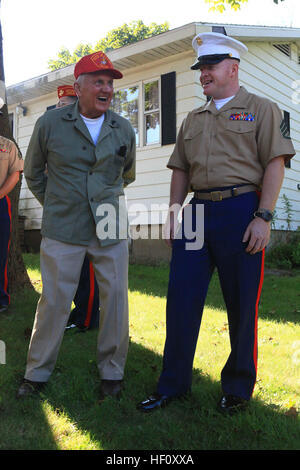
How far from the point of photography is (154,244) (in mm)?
10219

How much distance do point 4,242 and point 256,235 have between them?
11.2ft

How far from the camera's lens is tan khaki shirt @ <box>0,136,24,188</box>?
5090 mm

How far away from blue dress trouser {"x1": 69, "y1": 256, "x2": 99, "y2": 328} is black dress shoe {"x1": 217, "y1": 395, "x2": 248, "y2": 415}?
6.65 ft

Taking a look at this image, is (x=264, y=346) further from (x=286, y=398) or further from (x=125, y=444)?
(x=125, y=444)

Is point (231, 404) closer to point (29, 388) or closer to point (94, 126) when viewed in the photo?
point (29, 388)

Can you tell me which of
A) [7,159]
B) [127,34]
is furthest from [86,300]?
[127,34]

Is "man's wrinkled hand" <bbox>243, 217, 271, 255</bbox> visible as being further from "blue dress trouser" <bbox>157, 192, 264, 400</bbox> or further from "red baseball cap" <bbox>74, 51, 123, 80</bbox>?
"red baseball cap" <bbox>74, 51, 123, 80</bbox>

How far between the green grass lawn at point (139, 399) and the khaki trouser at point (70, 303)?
0.21 meters

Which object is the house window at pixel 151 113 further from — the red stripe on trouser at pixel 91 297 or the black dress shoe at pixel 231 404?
the black dress shoe at pixel 231 404

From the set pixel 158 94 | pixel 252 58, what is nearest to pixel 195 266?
pixel 158 94

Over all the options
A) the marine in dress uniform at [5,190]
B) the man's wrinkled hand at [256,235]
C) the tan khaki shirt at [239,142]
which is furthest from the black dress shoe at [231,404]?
the marine in dress uniform at [5,190]

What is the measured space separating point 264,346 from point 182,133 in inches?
91.3

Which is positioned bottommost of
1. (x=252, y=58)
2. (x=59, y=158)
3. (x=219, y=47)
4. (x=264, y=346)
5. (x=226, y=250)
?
A: (x=264, y=346)

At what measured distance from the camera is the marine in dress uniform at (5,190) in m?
5.11
